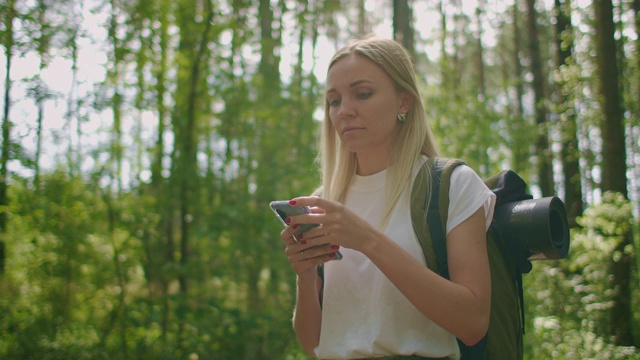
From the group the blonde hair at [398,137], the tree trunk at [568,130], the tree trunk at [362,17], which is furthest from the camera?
the tree trunk at [362,17]

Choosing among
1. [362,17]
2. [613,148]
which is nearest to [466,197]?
[613,148]

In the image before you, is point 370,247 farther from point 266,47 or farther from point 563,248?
point 266,47

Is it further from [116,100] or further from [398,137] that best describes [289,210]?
[116,100]

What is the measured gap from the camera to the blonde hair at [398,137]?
1.94 metres

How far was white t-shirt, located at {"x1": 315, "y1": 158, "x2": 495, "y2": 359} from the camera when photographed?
1737 mm

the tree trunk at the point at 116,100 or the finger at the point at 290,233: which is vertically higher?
the tree trunk at the point at 116,100

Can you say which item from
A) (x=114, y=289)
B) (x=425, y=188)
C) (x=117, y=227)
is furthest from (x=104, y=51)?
(x=425, y=188)

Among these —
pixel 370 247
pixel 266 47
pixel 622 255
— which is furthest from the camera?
pixel 266 47

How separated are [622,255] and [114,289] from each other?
5068 mm

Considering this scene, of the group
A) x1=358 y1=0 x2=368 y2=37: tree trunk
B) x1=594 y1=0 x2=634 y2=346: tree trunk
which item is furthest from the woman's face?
x1=358 y1=0 x2=368 y2=37: tree trunk

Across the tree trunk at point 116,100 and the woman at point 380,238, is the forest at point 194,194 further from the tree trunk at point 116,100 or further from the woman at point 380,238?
the woman at point 380,238

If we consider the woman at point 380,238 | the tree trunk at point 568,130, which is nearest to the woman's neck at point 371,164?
the woman at point 380,238

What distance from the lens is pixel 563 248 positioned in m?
1.84

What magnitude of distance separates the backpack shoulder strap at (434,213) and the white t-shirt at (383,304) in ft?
0.08
